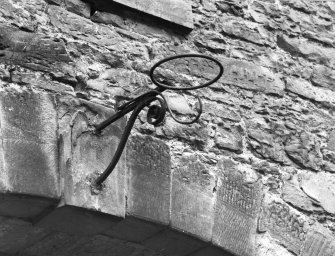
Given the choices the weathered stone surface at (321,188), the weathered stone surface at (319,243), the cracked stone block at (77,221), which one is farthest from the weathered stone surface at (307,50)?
the cracked stone block at (77,221)

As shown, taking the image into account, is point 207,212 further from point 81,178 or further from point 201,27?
point 201,27

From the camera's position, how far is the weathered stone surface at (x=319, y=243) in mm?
4527

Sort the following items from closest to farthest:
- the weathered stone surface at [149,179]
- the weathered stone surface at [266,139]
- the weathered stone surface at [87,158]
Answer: the weathered stone surface at [87,158], the weathered stone surface at [149,179], the weathered stone surface at [266,139]

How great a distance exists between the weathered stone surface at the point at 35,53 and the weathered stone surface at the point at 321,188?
1311 millimetres

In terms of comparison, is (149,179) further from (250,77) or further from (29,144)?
(250,77)

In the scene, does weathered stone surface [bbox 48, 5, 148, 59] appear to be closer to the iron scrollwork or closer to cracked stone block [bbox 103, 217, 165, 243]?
the iron scrollwork

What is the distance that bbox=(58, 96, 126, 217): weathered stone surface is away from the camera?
3.86 meters

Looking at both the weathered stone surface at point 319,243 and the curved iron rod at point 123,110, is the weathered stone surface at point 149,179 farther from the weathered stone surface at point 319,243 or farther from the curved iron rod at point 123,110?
the weathered stone surface at point 319,243

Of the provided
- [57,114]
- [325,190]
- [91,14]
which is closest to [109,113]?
[57,114]

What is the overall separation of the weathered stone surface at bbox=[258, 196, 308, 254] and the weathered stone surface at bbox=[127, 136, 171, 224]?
1.79ft

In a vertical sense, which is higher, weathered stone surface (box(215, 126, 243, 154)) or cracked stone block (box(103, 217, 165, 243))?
weathered stone surface (box(215, 126, 243, 154))

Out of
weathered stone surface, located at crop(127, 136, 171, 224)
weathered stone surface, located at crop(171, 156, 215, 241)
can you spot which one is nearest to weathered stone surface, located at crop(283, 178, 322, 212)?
weathered stone surface, located at crop(171, 156, 215, 241)

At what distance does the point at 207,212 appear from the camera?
13.8ft

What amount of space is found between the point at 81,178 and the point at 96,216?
168 mm
